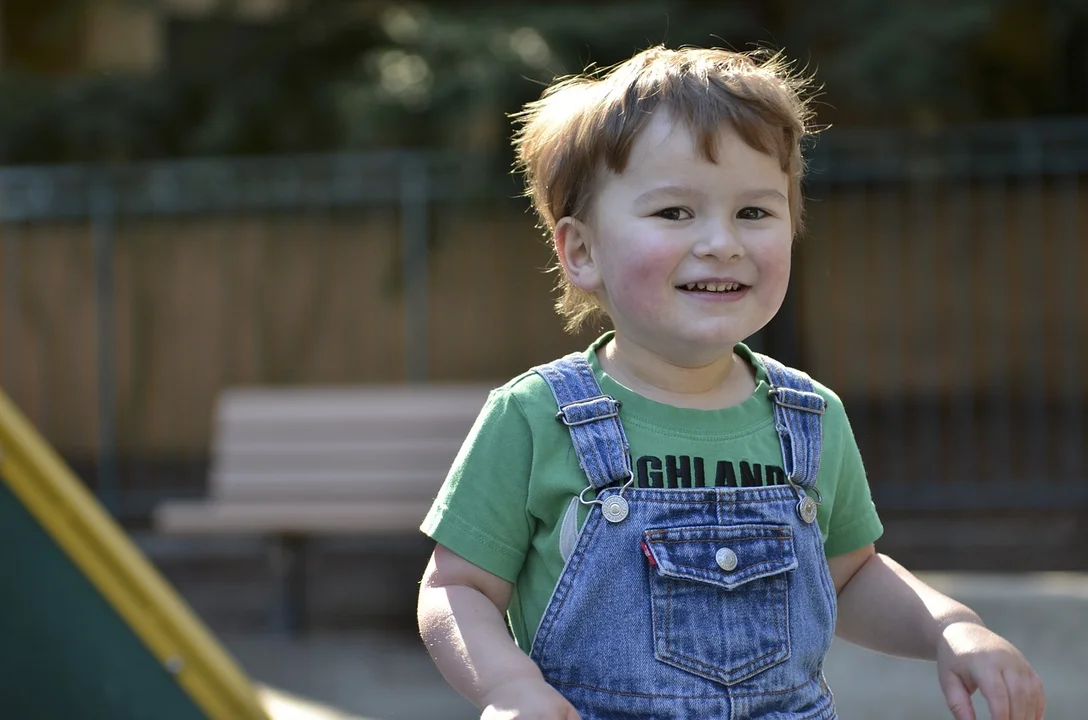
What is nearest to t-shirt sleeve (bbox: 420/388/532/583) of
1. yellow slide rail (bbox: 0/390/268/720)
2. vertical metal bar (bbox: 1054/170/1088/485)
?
yellow slide rail (bbox: 0/390/268/720)

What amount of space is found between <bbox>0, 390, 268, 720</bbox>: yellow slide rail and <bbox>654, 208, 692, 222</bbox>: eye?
142cm

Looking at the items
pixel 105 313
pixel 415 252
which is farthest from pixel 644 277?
pixel 105 313

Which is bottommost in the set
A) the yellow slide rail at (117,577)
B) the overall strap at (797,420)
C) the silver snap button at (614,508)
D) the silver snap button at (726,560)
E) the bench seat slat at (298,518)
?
the bench seat slat at (298,518)

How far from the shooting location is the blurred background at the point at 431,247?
697 cm

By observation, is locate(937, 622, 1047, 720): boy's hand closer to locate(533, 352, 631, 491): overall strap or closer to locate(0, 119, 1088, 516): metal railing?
locate(533, 352, 631, 491): overall strap

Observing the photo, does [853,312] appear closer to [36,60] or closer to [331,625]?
[331,625]

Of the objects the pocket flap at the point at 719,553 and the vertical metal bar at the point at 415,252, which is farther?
the vertical metal bar at the point at 415,252

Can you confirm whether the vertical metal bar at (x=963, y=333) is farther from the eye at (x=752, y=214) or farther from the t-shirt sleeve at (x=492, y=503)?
the t-shirt sleeve at (x=492, y=503)

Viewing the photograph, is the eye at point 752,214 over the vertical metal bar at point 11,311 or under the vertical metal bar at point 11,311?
over

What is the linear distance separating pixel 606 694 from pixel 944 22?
5.89m

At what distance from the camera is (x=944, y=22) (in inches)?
267

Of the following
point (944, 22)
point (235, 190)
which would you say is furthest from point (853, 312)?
point (235, 190)

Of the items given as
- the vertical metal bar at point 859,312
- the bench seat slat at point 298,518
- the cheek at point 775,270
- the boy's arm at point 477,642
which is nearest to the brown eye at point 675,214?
the cheek at point 775,270

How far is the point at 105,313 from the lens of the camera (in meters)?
8.65
